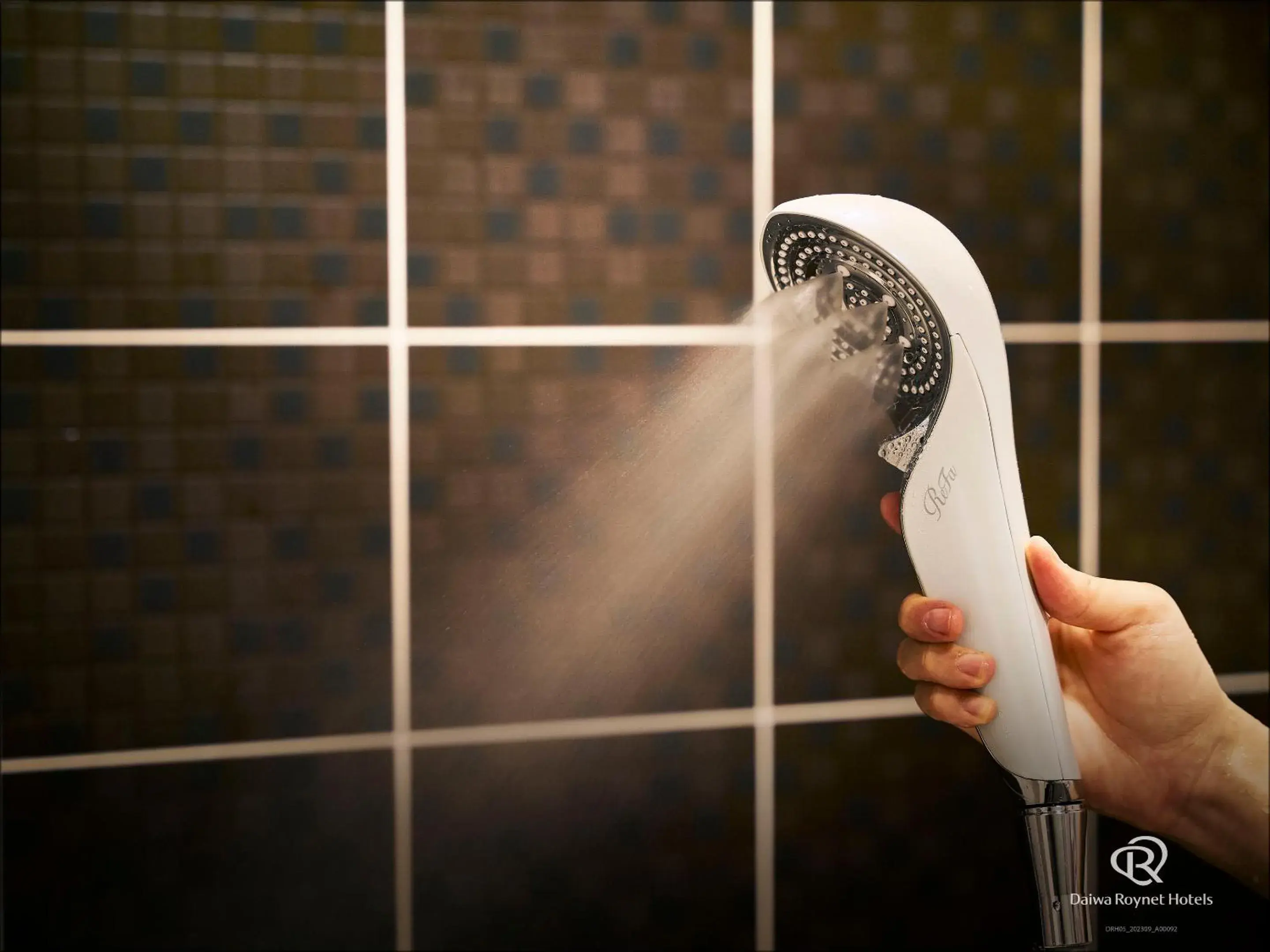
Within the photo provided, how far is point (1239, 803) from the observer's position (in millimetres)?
709

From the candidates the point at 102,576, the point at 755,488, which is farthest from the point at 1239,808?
the point at 102,576

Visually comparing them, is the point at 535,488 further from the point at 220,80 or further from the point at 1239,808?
the point at 1239,808

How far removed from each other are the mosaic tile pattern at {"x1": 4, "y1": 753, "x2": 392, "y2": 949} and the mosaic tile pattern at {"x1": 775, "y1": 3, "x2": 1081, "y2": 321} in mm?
656

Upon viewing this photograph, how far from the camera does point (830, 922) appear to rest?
93 centimetres

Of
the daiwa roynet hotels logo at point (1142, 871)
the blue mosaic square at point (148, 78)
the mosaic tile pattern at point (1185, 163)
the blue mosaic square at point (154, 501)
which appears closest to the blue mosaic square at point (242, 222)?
the blue mosaic square at point (148, 78)

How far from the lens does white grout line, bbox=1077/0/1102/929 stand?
92 cm

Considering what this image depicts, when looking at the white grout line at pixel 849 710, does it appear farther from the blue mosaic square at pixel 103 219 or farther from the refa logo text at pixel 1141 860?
the blue mosaic square at pixel 103 219

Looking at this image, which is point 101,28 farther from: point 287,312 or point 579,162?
point 579,162

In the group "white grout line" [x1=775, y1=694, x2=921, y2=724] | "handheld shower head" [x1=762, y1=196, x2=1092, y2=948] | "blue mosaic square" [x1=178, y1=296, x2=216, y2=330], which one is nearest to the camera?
"handheld shower head" [x1=762, y1=196, x2=1092, y2=948]

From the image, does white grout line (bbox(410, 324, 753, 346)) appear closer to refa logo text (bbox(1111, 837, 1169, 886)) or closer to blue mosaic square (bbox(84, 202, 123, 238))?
blue mosaic square (bbox(84, 202, 123, 238))

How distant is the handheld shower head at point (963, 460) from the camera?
0.59 m

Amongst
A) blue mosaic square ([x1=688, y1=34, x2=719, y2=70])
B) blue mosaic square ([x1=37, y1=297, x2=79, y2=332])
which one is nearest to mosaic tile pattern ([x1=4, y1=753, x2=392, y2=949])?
blue mosaic square ([x1=37, y1=297, x2=79, y2=332])

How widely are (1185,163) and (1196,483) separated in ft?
0.98

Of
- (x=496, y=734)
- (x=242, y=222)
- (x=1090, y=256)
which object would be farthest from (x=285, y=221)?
(x=1090, y=256)
